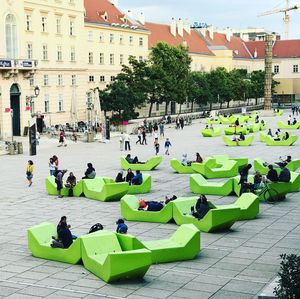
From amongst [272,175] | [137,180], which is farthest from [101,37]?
[272,175]

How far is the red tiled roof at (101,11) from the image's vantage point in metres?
75.4

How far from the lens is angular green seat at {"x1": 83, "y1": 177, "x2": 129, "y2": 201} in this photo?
2483cm

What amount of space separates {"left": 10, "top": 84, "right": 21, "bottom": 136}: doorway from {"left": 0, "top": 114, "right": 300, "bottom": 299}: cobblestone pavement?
23.5 m

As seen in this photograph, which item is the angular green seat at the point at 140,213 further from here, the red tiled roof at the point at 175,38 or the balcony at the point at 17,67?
the red tiled roof at the point at 175,38

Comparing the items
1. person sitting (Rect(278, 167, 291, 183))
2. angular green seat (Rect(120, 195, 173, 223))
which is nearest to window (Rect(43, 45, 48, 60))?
person sitting (Rect(278, 167, 291, 183))

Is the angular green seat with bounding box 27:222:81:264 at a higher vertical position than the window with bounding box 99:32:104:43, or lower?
lower

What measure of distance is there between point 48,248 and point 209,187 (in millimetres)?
11062

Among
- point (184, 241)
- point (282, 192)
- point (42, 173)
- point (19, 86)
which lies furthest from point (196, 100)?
point (184, 241)

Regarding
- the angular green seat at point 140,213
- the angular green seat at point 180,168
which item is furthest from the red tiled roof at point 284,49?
the angular green seat at point 140,213

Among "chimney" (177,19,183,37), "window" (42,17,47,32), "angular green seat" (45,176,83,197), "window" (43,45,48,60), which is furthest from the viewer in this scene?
"chimney" (177,19,183,37)

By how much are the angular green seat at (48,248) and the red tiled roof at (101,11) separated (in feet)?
191

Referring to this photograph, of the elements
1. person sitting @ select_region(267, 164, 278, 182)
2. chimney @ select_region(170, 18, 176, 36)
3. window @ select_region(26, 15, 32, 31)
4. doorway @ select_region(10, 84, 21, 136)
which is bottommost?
person sitting @ select_region(267, 164, 278, 182)

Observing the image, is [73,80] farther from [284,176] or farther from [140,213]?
[140,213]

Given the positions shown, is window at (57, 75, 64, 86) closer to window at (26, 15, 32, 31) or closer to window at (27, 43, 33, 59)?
window at (27, 43, 33, 59)
